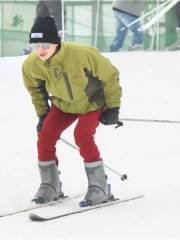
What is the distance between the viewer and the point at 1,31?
1325 centimetres

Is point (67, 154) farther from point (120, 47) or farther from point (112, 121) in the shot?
point (120, 47)

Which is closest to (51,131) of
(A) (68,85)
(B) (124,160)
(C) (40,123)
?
(C) (40,123)

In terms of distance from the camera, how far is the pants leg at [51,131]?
522 centimetres

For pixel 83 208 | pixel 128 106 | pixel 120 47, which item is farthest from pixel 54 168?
pixel 120 47

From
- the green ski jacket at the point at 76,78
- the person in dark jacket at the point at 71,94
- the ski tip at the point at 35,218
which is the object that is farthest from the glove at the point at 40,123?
the ski tip at the point at 35,218

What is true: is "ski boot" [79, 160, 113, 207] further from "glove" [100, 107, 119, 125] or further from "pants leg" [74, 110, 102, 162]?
"glove" [100, 107, 119, 125]

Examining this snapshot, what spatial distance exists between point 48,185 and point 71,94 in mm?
636

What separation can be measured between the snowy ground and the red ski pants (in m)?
0.36

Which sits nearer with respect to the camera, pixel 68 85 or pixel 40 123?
pixel 68 85

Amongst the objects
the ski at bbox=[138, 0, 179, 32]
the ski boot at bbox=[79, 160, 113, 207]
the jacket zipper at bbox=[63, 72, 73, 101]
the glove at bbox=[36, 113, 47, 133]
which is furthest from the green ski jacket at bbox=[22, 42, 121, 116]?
the ski at bbox=[138, 0, 179, 32]

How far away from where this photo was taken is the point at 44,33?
5004mm

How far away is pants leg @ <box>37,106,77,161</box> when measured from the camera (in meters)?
5.22

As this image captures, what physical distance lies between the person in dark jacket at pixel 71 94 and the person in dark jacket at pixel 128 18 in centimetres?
737

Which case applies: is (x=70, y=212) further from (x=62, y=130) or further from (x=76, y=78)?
(x=76, y=78)
